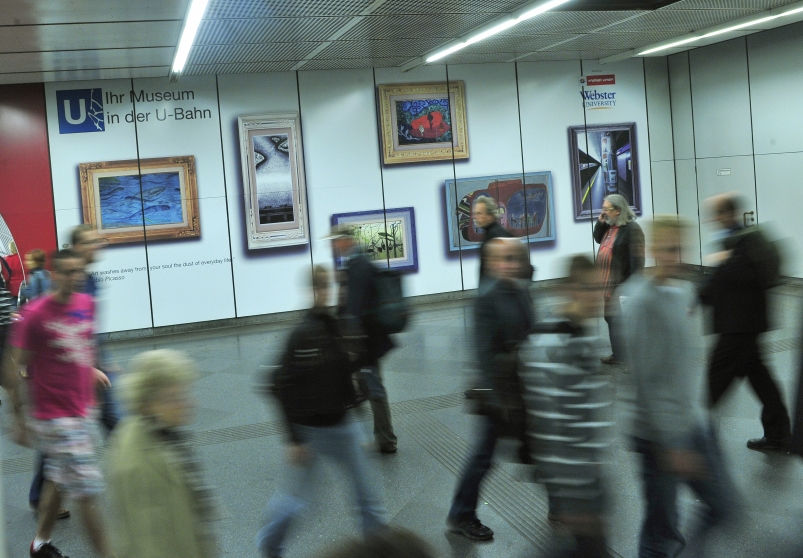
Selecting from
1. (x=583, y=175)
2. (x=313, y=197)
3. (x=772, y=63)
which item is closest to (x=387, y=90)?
(x=313, y=197)

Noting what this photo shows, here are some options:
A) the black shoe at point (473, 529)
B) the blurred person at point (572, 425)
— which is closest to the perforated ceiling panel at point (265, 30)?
the black shoe at point (473, 529)

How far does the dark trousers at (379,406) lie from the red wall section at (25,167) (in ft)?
25.3

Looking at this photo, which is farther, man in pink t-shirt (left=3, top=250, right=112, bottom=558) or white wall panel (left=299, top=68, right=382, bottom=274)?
white wall panel (left=299, top=68, right=382, bottom=274)

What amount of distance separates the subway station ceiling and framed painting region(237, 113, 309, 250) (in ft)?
3.01

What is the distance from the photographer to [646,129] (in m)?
15.2

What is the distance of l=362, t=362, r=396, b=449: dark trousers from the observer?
5973 millimetres

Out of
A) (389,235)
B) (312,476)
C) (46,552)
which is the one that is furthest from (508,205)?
(46,552)

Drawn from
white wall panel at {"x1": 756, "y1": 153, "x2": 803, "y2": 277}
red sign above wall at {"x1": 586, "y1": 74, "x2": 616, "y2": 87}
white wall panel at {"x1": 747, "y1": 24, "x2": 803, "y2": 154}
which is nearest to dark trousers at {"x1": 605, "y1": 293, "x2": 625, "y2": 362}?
white wall panel at {"x1": 756, "y1": 153, "x2": 803, "y2": 277}

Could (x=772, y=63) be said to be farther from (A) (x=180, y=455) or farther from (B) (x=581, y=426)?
(A) (x=180, y=455)

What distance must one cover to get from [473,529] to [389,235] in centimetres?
940

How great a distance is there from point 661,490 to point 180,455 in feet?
6.96

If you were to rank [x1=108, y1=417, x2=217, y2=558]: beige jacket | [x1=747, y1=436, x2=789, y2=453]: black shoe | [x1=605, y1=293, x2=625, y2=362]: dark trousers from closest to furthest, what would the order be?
[x1=108, y1=417, x2=217, y2=558]: beige jacket, [x1=747, y1=436, x2=789, y2=453]: black shoe, [x1=605, y1=293, x2=625, y2=362]: dark trousers

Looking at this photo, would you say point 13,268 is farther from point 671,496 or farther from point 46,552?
point 671,496

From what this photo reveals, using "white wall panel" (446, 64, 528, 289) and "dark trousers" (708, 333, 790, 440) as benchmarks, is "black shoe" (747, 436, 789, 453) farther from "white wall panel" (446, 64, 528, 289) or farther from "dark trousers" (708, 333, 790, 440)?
"white wall panel" (446, 64, 528, 289)
